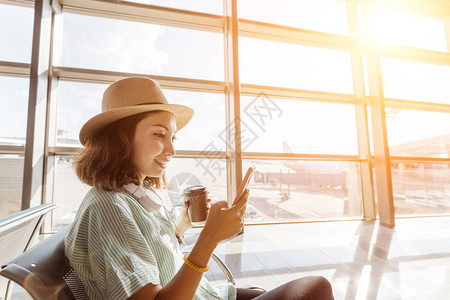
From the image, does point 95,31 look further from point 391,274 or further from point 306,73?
point 391,274

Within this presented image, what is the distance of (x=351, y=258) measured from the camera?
236cm

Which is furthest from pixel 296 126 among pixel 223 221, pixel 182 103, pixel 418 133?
pixel 223 221

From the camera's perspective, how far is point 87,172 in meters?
0.78

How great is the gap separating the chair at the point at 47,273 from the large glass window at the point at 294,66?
12.0ft

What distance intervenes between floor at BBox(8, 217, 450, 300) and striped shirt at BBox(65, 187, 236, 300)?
1.21 meters

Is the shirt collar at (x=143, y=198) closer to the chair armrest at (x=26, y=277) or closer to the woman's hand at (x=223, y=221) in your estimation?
Result: the woman's hand at (x=223, y=221)

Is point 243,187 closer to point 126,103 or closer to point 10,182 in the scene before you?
point 126,103

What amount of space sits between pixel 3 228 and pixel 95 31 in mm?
3833

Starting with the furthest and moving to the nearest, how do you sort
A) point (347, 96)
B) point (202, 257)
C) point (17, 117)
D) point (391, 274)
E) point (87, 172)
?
1. point (347, 96)
2. point (17, 117)
3. point (391, 274)
4. point (87, 172)
5. point (202, 257)

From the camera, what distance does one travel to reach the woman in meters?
0.54

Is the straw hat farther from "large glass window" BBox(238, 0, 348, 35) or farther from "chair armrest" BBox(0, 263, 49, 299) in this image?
"large glass window" BBox(238, 0, 348, 35)

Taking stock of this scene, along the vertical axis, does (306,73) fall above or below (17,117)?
above

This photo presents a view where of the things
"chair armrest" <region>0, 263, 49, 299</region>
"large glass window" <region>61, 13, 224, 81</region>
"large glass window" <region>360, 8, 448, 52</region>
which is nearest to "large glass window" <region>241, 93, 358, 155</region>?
"large glass window" <region>61, 13, 224, 81</region>

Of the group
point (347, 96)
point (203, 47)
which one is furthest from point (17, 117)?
point (347, 96)
